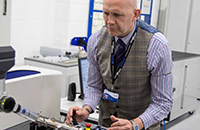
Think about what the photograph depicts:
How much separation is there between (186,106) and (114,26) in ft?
10.5

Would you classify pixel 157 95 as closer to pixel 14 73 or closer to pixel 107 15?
pixel 107 15

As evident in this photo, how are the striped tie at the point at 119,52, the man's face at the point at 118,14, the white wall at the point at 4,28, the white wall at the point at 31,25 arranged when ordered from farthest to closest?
1. the white wall at the point at 31,25
2. the striped tie at the point at 119,52
3. the man's face at the point at 118,14
4. the white wall at the point at 4,28

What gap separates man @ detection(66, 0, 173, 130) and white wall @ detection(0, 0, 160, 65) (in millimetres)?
2044

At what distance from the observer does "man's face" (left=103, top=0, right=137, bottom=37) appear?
1.26m

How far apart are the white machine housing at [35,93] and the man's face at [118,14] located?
0.65 meters

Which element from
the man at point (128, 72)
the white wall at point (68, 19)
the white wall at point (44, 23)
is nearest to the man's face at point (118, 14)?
the man at point (128, 72)

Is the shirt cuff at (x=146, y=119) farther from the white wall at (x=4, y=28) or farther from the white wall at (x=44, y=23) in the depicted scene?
the white wall at (x=44, y=23)

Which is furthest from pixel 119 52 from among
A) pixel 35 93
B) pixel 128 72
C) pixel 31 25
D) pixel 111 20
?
pixel 31 25

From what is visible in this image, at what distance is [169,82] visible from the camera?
4.65 feet

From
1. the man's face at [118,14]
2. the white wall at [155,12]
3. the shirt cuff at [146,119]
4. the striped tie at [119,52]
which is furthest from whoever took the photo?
the white wall at [155,12]

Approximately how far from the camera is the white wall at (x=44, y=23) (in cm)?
340

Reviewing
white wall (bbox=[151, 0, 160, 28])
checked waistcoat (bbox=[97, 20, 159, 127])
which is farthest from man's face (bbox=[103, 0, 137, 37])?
white wall (bbox=[151, 0, 160, 28])

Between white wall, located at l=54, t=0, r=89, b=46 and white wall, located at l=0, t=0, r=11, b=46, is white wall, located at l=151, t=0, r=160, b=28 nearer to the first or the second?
white wall, located at l=54, t=0, r=89, b=46

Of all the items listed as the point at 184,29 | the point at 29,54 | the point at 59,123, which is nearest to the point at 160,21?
the point at 184,29
